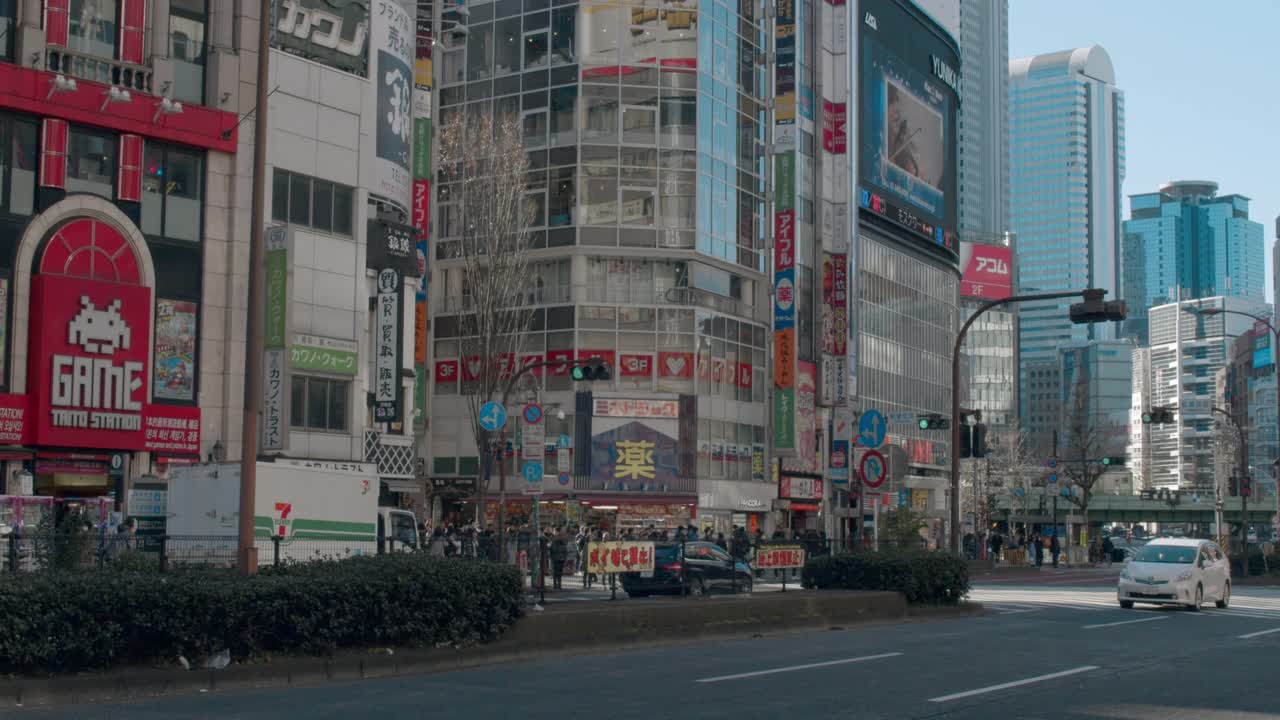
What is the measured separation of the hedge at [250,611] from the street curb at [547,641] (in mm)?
213

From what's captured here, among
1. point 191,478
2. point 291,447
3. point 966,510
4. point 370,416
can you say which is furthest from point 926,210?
point 191,478

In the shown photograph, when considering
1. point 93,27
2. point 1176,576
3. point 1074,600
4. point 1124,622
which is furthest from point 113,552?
point 1074,600

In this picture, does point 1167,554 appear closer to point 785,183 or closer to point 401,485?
point 401,485

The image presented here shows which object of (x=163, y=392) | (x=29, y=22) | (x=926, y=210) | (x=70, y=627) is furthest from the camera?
(x=926, y=210)

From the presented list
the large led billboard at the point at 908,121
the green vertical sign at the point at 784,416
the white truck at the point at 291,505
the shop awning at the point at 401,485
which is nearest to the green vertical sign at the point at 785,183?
the green vertical sign at the point at 784,416

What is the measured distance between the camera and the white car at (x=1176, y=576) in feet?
100

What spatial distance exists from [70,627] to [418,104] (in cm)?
4228

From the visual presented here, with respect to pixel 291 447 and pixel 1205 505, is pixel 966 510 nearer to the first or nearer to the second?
pixel 1205 505

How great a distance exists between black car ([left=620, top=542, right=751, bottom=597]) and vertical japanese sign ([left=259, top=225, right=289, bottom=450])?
12714 mm

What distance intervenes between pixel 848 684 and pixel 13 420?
26380 millimetres

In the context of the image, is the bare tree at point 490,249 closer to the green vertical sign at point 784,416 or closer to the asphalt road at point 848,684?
the green vertical sign at point 784,416

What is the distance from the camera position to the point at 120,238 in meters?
38.0

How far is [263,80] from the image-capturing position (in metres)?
18.9

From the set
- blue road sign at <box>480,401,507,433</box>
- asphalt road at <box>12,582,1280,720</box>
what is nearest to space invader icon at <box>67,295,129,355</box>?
blue road sign at <box>480,401,507,433</box>
